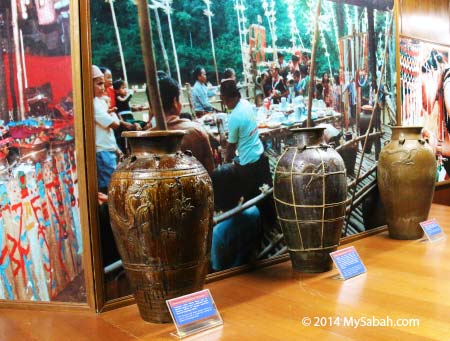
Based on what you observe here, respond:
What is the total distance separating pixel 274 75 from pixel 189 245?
4.70ft

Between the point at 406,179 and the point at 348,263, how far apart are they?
922 mm

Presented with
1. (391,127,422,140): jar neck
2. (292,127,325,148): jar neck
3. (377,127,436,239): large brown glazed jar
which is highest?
(292,127,325,148): jar neck

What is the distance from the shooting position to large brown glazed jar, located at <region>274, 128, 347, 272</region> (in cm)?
265

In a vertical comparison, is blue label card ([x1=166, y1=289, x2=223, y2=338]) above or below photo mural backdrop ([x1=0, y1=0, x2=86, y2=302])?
below

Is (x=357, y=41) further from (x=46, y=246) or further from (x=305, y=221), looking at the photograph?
(x=46, y=246)

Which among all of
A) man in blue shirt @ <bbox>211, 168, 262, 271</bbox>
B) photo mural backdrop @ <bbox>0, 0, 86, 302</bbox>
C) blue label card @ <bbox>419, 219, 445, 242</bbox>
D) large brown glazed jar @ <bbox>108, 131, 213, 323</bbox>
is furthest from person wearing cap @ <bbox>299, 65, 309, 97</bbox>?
photo mural backdrop @ <bbox>0, 0, 86, 302</bbox>

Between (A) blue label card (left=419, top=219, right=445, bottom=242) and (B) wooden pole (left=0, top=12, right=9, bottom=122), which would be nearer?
(B) wooden pole (left=0, top=12, right=9, bottom=122)

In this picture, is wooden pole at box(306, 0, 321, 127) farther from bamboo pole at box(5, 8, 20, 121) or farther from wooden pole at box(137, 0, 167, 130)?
bamboo pole at box(5, 8, 20, 121)

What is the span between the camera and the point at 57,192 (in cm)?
228

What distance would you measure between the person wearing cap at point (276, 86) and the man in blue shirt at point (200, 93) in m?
0.49

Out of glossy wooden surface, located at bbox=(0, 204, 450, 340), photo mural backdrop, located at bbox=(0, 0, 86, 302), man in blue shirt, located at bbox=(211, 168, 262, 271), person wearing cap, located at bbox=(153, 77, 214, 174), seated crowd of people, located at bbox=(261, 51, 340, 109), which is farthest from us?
seated crowd of people, located at bbox=(261, 51, 340, 109)

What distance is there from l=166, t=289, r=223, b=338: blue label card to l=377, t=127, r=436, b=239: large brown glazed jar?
5.96ft

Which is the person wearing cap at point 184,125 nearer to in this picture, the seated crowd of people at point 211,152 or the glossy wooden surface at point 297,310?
the seated crowd of people at point 211,152

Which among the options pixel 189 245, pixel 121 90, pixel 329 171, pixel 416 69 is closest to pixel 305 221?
pixel 329 171
